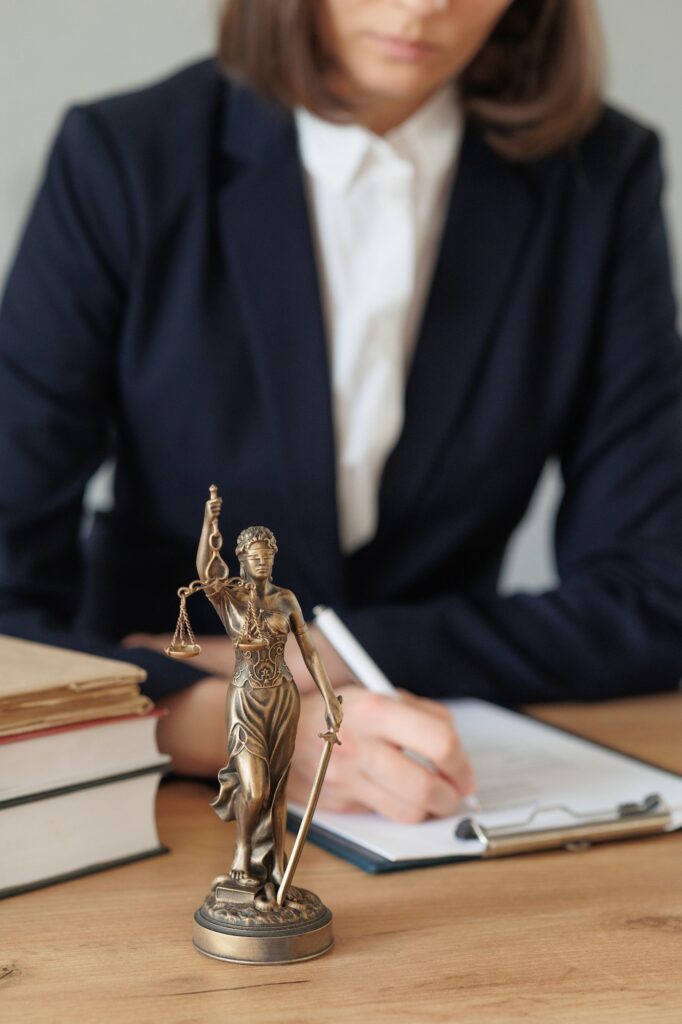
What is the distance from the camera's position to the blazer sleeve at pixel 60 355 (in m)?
1.26

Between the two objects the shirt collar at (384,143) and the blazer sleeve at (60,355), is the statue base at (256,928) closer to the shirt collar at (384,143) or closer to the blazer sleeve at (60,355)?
the blazer sleeve at (60,355)

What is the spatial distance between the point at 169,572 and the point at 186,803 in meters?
0.54

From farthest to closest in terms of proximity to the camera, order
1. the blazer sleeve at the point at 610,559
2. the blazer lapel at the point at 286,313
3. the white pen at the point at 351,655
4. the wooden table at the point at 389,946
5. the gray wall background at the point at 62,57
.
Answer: the gray wall background at the point at 62,57
the blazer lapel at the point at 286,313
the blazer sleeve at the point at 610,559
the white pen at the point at 351,655
the wooden table at the point at 389,946

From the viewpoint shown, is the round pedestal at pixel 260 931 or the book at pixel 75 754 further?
the book at pixel 75 754

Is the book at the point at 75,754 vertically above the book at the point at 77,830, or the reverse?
the book at the point at 75,754

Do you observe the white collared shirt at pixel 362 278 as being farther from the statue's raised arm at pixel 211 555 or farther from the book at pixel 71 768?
the statue's raised arm at pixel 211 555

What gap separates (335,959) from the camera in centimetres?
64

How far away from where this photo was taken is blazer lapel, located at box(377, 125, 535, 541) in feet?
4.52

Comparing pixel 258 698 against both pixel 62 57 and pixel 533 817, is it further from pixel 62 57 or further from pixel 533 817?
pixel 62 57

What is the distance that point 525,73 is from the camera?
4.82ft

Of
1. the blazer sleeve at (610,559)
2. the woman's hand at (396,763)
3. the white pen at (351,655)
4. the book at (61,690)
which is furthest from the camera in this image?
the blazer sleeve at (610,559)

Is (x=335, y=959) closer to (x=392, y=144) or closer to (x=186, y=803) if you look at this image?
(x=186, y=803)

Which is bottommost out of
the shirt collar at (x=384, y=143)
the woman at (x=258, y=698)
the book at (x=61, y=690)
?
the book at (x=61, y=690)

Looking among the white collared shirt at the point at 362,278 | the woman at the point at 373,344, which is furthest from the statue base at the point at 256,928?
the white collared shirt at the point at 362,278
